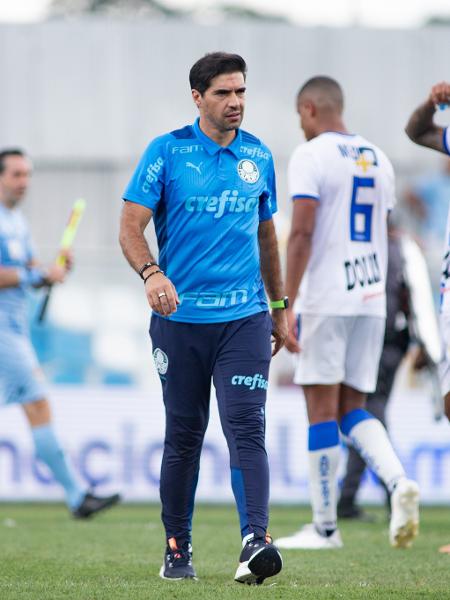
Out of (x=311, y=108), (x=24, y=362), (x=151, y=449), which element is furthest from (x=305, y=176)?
(x=151, y=449)

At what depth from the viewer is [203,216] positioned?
5613 mm

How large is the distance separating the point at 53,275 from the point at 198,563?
3332mm

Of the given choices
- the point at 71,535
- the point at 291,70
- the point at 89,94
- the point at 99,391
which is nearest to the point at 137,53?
the point at 89,94

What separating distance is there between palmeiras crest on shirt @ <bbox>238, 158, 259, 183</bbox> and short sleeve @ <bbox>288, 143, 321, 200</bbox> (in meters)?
1.43

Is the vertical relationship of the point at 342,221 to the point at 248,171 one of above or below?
below

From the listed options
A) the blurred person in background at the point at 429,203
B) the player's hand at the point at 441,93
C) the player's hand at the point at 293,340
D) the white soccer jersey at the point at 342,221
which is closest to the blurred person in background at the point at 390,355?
the white soccer jersey at the point at 342,221

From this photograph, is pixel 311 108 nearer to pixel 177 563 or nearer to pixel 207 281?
pixel 207 281

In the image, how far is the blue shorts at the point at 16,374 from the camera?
9273mm

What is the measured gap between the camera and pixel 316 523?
7.32 meters

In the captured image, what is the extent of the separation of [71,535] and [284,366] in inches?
250

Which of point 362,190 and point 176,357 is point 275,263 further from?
point 362,190

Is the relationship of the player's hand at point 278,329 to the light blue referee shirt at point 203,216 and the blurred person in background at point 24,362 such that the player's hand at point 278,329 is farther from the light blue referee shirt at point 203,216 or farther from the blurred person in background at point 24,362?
the blurred person in background at point 24,362

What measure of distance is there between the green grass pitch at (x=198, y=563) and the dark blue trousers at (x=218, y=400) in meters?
0.36

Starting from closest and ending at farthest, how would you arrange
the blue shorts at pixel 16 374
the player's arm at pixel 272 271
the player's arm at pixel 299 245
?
1. the player's arm at pixel 272 271
2. the player's arm at pixel 299 245
3. the blue shorts at pixel 16 374
